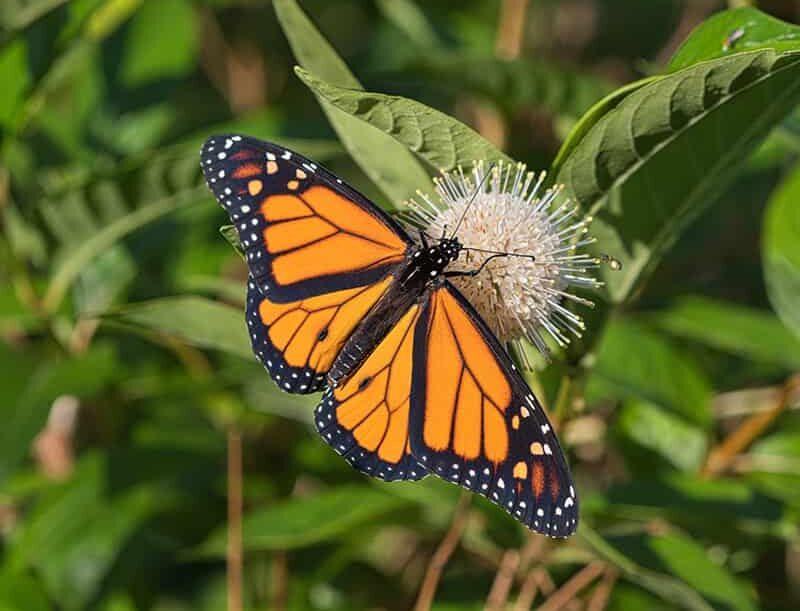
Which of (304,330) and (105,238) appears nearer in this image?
(304,330)

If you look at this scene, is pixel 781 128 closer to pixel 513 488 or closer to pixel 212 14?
pixel 513 488

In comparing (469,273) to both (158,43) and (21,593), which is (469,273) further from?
(158,43)

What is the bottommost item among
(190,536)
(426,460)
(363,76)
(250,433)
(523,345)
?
(190,536)

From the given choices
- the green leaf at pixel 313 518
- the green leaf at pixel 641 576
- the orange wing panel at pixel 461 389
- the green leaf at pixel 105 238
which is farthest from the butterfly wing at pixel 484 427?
the green leaf at pixel 105 238

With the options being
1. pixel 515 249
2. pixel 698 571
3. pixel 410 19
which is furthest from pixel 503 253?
pixel 410 19

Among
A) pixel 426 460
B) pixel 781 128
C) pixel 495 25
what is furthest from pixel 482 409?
Result: pixel 495 25

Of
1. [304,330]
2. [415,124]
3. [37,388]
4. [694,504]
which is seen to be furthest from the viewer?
[37,388]

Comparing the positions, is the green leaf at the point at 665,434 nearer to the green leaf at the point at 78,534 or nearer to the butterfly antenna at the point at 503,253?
the butterfly antenna at the point at 503,253

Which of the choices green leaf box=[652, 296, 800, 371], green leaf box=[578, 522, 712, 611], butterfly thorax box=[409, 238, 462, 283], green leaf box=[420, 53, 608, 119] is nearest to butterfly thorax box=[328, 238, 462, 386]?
butterfly thorax box=[409, 238, 462, 283]
